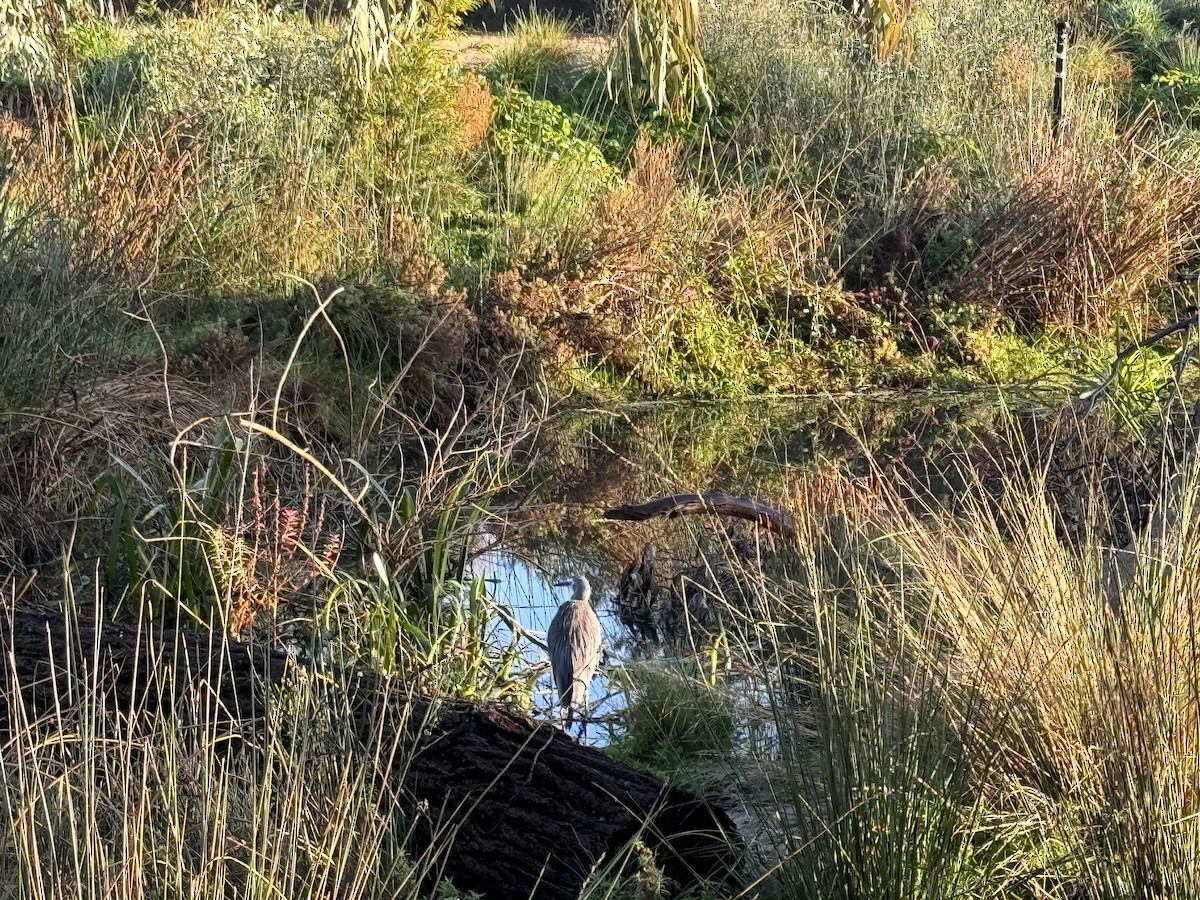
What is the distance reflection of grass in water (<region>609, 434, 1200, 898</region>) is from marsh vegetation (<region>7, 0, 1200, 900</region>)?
1cm

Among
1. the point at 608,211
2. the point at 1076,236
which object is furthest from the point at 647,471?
the point at 1076,236

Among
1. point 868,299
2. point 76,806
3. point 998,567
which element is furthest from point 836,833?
point 868,299

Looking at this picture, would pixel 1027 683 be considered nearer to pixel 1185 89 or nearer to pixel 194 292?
pixel 194 292

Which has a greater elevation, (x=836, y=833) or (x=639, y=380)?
(x=836, y=833)

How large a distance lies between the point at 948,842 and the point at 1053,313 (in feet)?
32.2

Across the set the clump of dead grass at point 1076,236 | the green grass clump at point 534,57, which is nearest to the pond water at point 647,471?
the clump of dead grass at point 1076,236

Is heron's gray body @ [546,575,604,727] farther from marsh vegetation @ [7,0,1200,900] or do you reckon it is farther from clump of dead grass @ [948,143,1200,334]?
clump of dead grass @ [948,143,1200,334]

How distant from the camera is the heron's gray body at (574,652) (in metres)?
4.72

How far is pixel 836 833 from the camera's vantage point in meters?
2.80

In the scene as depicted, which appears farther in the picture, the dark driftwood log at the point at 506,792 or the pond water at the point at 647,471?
the pond water at the point at 647,471

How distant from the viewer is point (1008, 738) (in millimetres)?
3090

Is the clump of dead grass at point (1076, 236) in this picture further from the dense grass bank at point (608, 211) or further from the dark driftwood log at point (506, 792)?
the dark driftwood log at point (506, 792)

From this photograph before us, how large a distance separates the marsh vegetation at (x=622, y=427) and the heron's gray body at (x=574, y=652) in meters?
0.11

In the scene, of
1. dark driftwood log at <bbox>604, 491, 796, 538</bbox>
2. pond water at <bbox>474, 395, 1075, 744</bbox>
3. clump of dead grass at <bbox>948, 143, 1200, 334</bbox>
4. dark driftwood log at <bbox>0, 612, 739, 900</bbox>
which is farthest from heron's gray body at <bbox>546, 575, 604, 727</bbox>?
clump of dead grass at <bbox>948, 143, 1200, 334</bbox>
